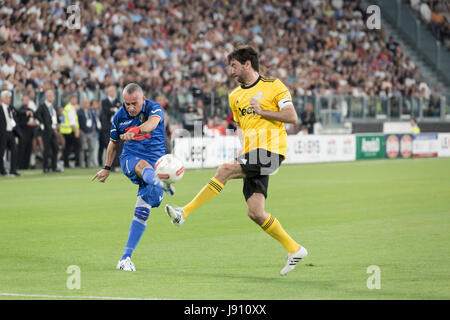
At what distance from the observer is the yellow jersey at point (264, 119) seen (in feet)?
29.2

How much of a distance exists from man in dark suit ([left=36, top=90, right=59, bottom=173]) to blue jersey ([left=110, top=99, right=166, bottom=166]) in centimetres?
1476

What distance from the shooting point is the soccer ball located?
8711mm

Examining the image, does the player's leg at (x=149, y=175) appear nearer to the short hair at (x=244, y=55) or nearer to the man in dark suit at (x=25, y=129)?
the short hair at (x=244, y=55)

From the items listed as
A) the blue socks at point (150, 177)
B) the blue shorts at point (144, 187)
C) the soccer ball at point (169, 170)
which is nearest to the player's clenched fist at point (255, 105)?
the soccer ball at point (169, 170)

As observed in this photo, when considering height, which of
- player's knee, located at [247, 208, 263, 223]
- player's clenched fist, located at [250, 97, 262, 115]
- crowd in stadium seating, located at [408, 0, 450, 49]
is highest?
crowd in stadium seating, located at [408, 0, 450, 49]

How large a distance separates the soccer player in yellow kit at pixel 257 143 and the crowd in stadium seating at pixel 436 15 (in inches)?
1473

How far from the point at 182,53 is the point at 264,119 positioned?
24.2 metres

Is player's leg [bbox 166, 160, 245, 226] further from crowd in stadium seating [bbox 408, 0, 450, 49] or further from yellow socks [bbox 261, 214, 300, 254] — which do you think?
crowd in stadium seating [bbox 408, 0, 450, 49]

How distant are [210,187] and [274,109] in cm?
110

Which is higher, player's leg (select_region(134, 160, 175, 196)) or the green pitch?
player's leg (select_region(134, 160, 175, 196))

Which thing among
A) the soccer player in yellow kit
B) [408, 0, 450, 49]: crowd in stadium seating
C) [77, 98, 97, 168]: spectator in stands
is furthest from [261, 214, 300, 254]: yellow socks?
[408, 0, 450, 49]: crowd in stadium seating

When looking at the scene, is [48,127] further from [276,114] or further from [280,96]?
[276,114]

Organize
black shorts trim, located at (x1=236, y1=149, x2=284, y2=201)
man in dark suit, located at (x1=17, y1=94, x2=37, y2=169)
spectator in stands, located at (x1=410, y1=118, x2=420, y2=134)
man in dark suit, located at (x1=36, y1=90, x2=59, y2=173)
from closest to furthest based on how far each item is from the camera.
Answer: black shorts trim, located at (x1=236, y1=149, x2=284, y2=201) → man in dark suit, located at (x1=36, y1=90, x2=59, y2=173) → man in dark suit, located at (x1=17, y1=94, x2=37, y2=169) → spectator in stands, located at (x1=410, y1=118, x2=420, y2=134)
